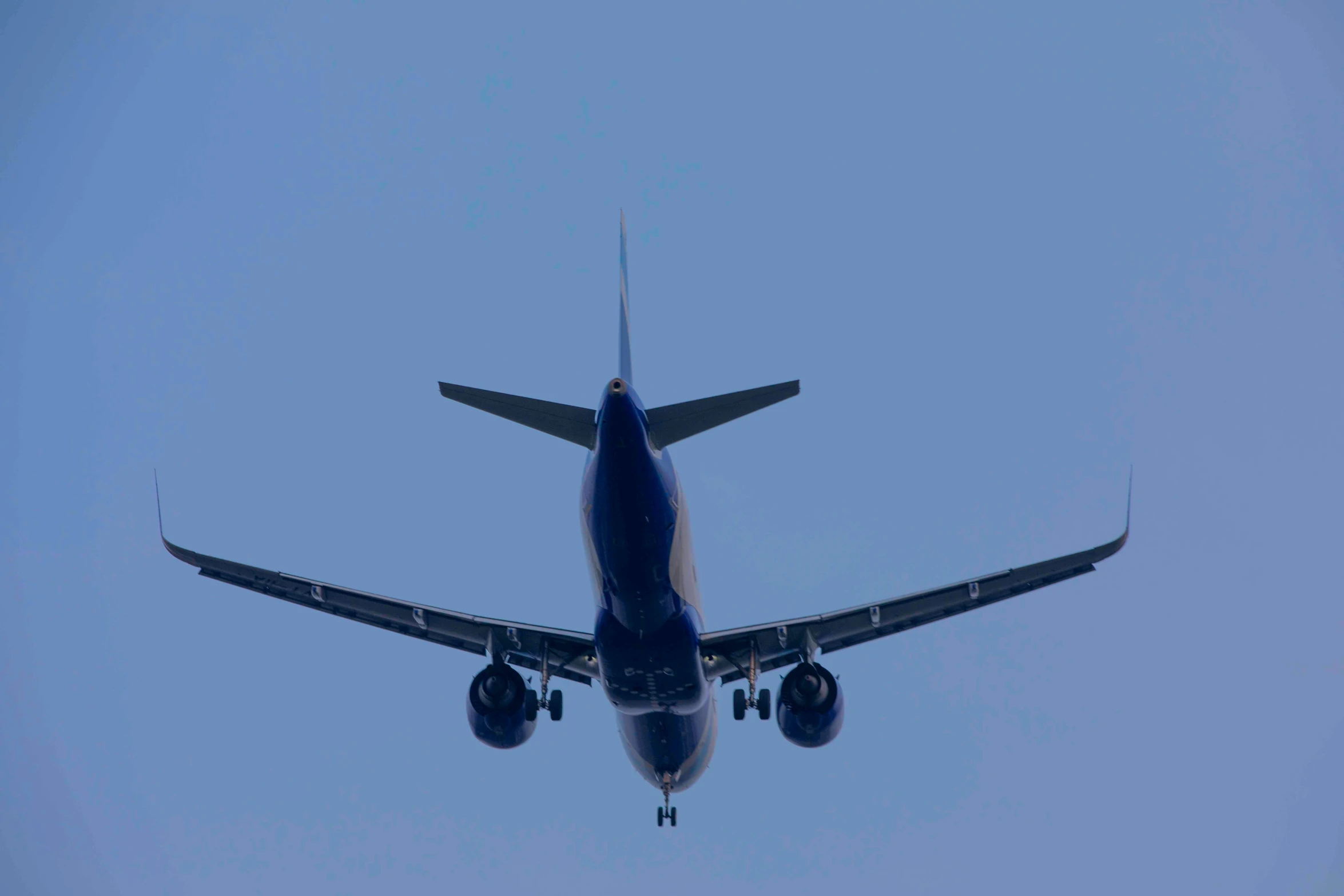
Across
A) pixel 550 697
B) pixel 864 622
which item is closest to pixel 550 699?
pixel 550 697

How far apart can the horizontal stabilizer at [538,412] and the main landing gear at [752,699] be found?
8.17 m

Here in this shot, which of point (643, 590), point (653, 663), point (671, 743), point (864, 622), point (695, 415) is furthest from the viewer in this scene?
point (671, 743)

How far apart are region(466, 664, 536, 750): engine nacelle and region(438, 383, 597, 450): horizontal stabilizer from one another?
8575 millimetres

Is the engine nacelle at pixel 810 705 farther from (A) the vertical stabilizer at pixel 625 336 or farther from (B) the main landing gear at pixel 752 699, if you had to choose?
(A) the vertical stabilizer at pixel 625 336

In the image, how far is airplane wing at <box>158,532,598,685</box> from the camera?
93.0 ft

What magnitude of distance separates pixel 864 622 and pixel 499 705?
9.43 meters

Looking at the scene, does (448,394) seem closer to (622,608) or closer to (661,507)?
(661,507)

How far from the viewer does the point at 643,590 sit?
964 inches

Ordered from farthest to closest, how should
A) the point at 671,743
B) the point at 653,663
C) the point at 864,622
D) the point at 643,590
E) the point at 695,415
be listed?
the point at 671,743 < the point at 864,622 < the point at 653,663 < the point at 643,590 < the point at 695,415

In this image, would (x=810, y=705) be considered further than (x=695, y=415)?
Yes

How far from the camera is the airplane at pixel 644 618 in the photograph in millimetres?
22562

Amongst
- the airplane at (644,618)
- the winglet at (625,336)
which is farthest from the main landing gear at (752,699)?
the winglet at (625,336)

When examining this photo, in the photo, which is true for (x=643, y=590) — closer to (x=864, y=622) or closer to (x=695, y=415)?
(x=695, y=415)

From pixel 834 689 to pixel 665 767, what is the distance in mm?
5945
